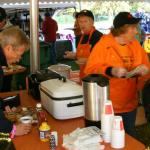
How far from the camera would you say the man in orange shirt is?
98.9 inches

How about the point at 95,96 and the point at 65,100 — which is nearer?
the point at 95,96

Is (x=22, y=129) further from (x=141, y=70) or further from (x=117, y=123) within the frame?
(x=141, y=70)

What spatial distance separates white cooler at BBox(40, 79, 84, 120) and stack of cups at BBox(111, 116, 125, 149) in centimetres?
51

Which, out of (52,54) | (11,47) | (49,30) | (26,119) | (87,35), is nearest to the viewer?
(11,47)

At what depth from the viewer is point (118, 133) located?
1762 millimetres

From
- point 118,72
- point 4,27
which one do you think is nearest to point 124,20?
point 118,72

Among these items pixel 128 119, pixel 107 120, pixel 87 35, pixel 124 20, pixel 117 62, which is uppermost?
pixel 124 20

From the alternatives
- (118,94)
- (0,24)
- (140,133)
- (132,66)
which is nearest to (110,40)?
(132,66)

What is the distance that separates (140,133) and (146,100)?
183cm

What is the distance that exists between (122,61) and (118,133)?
95 centimetres

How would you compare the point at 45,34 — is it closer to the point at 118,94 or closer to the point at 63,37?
the point at 63,37

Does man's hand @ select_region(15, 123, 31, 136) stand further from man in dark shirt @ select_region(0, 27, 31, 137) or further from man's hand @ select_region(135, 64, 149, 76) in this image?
man's hand @ select_region(135, 64, 149, 76)

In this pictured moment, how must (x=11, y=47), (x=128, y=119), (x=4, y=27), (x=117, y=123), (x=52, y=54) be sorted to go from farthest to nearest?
(x=52, y=54) < (x=4, y=27) < (x=128, y=119) < (x=11, y=47) < (x=117, y=123)

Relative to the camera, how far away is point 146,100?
2523 millimetres
